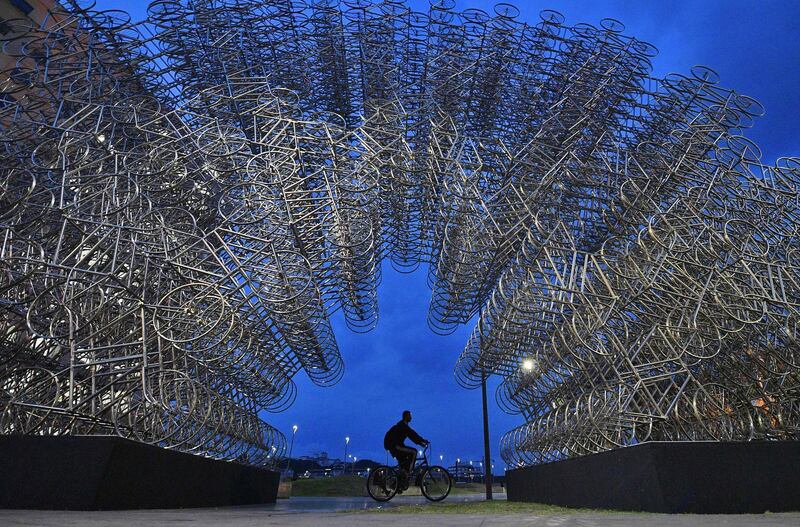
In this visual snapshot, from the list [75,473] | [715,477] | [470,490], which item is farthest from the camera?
[470,490]

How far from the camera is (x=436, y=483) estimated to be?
46.7 feet

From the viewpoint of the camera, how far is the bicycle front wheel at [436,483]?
14.2 m

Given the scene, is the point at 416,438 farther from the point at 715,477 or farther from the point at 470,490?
the point at 470,490

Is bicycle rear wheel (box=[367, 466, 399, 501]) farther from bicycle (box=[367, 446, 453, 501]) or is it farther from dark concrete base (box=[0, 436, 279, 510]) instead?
dark concrete base (box=[0, 436, 279, 510])

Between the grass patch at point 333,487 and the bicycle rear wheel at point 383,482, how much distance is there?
22.8m

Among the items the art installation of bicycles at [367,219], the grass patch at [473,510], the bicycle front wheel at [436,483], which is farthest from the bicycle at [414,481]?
the art installation of bicycles at [367,219]

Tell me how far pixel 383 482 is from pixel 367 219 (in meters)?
9.46

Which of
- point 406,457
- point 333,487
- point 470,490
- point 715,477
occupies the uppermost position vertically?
point 470,490

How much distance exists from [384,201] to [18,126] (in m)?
11.5

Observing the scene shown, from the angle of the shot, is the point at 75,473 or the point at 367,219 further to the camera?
the point at 367,219

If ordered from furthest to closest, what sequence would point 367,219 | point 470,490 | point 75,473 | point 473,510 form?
point 470,490, point 367,219, point 473,510, point 75,473

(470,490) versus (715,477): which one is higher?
(470,490)

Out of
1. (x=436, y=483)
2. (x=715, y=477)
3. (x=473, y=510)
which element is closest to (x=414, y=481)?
(x=436, y=483)

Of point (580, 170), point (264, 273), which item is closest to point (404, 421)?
point (264, 273)
